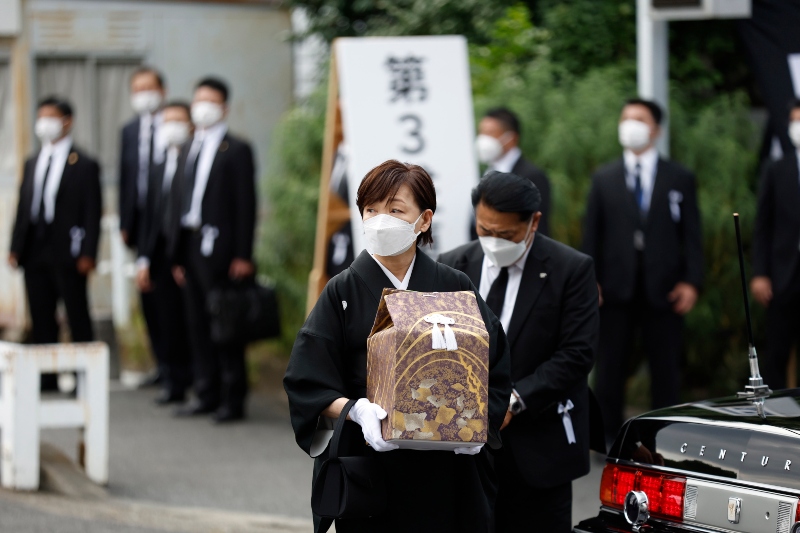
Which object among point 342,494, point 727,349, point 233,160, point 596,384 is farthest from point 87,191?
point 342,494

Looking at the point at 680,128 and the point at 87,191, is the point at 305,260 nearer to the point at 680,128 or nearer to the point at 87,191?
the point at 87,191

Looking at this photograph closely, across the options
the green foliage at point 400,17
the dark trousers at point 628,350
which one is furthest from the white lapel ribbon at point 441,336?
the green foliage at point 400,17

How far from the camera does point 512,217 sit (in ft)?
14.1

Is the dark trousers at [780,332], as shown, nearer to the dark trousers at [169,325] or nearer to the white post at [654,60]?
the white post at [654,60]

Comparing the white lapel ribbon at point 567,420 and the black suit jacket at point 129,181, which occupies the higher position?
the black suit jacket at point 129,181

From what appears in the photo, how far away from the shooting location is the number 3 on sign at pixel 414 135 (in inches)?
295

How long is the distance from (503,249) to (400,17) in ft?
26.6

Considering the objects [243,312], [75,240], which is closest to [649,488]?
[243,312]

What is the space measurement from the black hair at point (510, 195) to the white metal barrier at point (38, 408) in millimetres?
3146

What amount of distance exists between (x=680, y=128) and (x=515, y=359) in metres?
4.90

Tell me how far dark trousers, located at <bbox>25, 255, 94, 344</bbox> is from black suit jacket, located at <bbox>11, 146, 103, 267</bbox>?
0.11m

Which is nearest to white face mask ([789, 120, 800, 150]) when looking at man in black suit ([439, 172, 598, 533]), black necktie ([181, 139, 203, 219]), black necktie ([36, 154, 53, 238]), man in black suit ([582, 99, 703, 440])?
man in black suit ([582, 99, 703, 440])

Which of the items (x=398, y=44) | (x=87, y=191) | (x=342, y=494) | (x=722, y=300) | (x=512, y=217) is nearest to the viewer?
(x=342, y=494)

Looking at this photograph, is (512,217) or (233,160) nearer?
(512,217)
